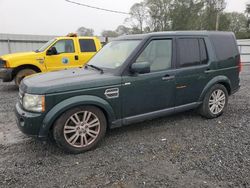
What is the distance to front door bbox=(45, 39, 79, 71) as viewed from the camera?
8719 millimetres

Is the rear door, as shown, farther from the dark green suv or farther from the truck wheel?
the truck wheel

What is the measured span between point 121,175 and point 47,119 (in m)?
1.31

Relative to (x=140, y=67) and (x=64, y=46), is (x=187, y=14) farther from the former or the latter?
(x=140, y=67)

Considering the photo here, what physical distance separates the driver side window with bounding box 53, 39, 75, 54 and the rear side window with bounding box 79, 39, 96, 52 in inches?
15.7

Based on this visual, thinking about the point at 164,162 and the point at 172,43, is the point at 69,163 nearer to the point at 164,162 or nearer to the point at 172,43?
the point at 164,162

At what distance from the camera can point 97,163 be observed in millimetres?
3373

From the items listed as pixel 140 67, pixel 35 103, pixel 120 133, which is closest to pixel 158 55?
pixel 140 67

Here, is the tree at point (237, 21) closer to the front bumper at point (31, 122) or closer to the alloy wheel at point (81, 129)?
the alloy wheel at point (81, 129)

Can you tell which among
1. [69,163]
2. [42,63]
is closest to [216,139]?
[69,163]

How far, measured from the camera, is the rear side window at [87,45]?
9.35 metres

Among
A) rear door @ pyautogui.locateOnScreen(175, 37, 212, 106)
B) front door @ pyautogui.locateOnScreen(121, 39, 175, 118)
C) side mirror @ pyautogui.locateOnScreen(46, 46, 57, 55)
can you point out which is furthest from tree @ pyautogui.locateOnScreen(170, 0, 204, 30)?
front door @ pyautogui.locateOnScreen(121, 39, 175, 118)

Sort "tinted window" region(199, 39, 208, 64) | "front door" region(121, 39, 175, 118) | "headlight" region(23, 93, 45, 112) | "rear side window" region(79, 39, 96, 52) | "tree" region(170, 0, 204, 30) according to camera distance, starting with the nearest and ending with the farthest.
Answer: "headlight" region(23, 93, 45, 112), "front door" region(121, 39, 175, 118), "tinted window" region(199, 39, 208, 64), "rear side window" region(79, 39, 96, 52), "tree" region(170, 0, 204, 30)

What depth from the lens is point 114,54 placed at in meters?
4.45

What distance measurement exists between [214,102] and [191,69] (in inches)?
42.5
